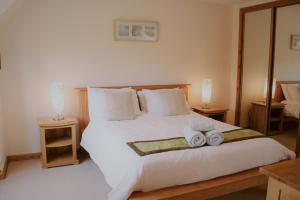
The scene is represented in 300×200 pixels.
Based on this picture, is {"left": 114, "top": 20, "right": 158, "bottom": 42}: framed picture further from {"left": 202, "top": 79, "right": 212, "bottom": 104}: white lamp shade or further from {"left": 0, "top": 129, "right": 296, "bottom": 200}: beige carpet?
{"left": 0, "top": 129, "right": 296, "bottom": 200}: beige carpet

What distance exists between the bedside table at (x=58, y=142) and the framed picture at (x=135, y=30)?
1.44 meters

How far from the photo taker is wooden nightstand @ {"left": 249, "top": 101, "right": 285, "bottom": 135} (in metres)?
3.92

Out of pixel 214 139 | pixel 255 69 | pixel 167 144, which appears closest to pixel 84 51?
pixel 167 144

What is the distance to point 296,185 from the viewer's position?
1190 mm

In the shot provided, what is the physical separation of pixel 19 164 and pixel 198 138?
245cm

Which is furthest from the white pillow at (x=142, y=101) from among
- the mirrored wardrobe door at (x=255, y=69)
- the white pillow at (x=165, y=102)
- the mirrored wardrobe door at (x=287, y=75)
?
the mirrored wardrobe door at (x=287, y=75)

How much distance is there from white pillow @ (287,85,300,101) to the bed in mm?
1324

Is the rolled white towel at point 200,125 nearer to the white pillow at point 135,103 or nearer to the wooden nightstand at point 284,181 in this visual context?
the wooden nightstand at point 284,181

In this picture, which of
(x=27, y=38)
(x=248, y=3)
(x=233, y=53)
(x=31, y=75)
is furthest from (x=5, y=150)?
(x=248, y=3)

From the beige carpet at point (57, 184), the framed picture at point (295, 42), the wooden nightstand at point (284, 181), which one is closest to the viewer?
the wooden nightstand at point (284, 181)

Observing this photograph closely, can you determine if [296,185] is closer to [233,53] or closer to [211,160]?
[211,160]

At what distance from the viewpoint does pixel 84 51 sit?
3625 millimetres

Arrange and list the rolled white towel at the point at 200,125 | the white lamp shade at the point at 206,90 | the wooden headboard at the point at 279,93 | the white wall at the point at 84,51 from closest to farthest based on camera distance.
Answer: the rolled white towel at the point at 200,125, the white wall at the point at 84,51, the wooden headboard at the point at 279,93, the white lamp shade at the point at 206,90

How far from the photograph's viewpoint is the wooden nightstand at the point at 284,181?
121 centimetres
